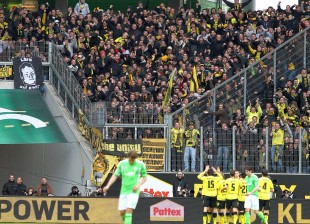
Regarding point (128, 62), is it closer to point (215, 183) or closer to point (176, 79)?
point (176, 79)

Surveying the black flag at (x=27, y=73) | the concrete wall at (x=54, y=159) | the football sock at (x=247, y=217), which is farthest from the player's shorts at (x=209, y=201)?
the black flag at (x=27, y=73)

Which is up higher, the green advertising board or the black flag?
the black flag

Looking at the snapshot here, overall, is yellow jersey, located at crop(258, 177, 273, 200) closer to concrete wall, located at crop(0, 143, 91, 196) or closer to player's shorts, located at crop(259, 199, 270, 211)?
player's shorts, located at crop(259, 199, 270, 211)

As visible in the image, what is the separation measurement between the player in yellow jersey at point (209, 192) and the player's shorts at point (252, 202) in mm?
1622

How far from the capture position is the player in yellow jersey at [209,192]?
111 ft

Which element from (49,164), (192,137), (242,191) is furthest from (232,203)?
(49,164)

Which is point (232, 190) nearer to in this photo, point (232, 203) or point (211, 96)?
point (232, 203)

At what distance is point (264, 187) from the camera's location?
109 feet

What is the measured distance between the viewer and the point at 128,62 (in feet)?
137

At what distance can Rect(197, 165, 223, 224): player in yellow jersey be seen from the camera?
34.0 metres

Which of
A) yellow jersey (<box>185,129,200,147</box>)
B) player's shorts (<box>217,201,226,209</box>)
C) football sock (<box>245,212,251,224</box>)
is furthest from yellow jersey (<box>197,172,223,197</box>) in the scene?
yellow jersey (<box>185,129,200,147</box>)

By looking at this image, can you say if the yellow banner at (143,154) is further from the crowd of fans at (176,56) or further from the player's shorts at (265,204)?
the player's shorts at (265,204)

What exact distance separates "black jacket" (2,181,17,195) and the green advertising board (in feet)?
4.83

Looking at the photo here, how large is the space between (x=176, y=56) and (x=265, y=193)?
9.84 meters
